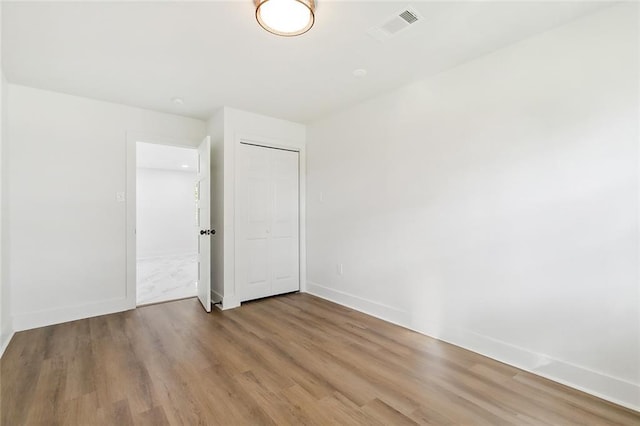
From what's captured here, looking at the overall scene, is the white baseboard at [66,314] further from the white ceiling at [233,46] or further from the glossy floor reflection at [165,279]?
the white ceiling at [233,46]

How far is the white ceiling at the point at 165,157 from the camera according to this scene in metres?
5.80

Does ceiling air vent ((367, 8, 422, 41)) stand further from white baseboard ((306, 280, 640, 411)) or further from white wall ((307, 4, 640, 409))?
white baseboard ((306, 280, 640, 411))

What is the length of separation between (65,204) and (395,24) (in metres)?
3.81

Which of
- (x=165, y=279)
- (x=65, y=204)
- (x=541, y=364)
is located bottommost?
(x=165, y=279)

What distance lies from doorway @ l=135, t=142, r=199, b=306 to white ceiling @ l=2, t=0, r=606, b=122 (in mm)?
3245

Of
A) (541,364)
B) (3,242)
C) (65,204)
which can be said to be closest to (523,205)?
(541,364)

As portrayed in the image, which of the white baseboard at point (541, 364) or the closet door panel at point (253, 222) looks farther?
the closet door panel at point (253, 222)

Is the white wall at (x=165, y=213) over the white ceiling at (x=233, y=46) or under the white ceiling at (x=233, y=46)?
under

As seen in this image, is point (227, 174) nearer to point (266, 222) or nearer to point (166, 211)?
point (266, 222)

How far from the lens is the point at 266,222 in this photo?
4.08 metres

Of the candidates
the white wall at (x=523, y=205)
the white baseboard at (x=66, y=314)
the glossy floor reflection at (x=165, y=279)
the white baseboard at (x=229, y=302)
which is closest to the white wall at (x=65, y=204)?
the white baseboard at (x=66, y=314)

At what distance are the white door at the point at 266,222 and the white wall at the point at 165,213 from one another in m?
5.34

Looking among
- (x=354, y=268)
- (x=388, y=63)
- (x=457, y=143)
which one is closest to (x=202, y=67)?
(x=388, y=63)

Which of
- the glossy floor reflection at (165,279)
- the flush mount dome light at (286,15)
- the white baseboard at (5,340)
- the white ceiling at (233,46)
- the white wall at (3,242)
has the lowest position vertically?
the glossy floor reflection at (165,279)
